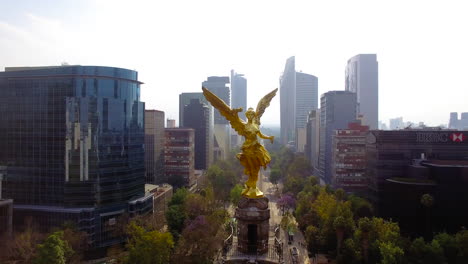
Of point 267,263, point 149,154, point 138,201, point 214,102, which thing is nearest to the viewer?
point 267,263

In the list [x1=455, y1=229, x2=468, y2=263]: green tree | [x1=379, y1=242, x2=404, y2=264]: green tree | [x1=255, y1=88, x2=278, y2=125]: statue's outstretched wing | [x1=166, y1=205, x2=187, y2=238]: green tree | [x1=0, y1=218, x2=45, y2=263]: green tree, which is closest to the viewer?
[x1=255, y1=88, x2=278, y2=125]: statue's outstretched wing

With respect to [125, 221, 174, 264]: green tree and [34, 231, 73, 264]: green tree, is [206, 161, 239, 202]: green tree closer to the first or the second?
[125, 221, 174, 264]: green tree

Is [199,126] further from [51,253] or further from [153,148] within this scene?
[51,253]

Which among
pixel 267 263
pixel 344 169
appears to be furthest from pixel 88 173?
pixel 344 169

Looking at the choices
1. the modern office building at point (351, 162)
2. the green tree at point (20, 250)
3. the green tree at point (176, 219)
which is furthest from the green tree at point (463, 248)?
the green tree at point (20, 250)

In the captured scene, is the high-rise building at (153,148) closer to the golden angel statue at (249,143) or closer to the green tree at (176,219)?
the green tree at (176,219)

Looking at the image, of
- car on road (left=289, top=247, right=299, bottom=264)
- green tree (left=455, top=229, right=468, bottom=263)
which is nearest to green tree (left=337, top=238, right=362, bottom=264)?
car on road (left=289, top=247, right=299, bottom=264)

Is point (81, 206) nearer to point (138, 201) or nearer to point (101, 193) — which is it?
point (101, 193)
